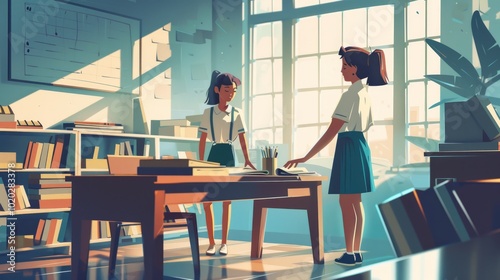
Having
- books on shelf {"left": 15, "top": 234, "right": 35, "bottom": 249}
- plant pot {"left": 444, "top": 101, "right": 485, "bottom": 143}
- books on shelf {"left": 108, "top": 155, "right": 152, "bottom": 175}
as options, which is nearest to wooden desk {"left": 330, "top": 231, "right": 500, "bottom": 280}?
plant pot {"left": 444, "top": 101, "right": 485, "bottom": 143}

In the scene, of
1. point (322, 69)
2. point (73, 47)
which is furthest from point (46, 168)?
point (322, 69)

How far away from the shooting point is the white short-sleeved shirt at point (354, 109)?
416 centimetres

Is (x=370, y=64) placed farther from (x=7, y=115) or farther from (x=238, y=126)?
(x=7, y=115)

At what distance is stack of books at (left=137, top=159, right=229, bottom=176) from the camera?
2791 millimetres

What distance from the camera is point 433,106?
219 inches

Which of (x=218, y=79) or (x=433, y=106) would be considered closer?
(x=218, y=79)

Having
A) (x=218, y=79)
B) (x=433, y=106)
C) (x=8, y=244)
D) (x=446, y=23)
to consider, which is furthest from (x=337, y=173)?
(x=8, y=244)

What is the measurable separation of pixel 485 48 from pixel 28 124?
154 inches

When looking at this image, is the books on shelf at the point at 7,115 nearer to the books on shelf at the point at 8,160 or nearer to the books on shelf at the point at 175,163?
the books on shelf at the point at 8,160

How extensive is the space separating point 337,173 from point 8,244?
2.63 metres

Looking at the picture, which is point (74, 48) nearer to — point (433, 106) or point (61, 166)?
point (61, 166)

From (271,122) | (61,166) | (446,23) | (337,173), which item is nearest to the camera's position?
(337,173)

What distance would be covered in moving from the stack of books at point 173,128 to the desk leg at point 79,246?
323cm

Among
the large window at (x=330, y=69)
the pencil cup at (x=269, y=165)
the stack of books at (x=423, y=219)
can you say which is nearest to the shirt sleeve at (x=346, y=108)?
the pencil cup at (x=269, y=165)
